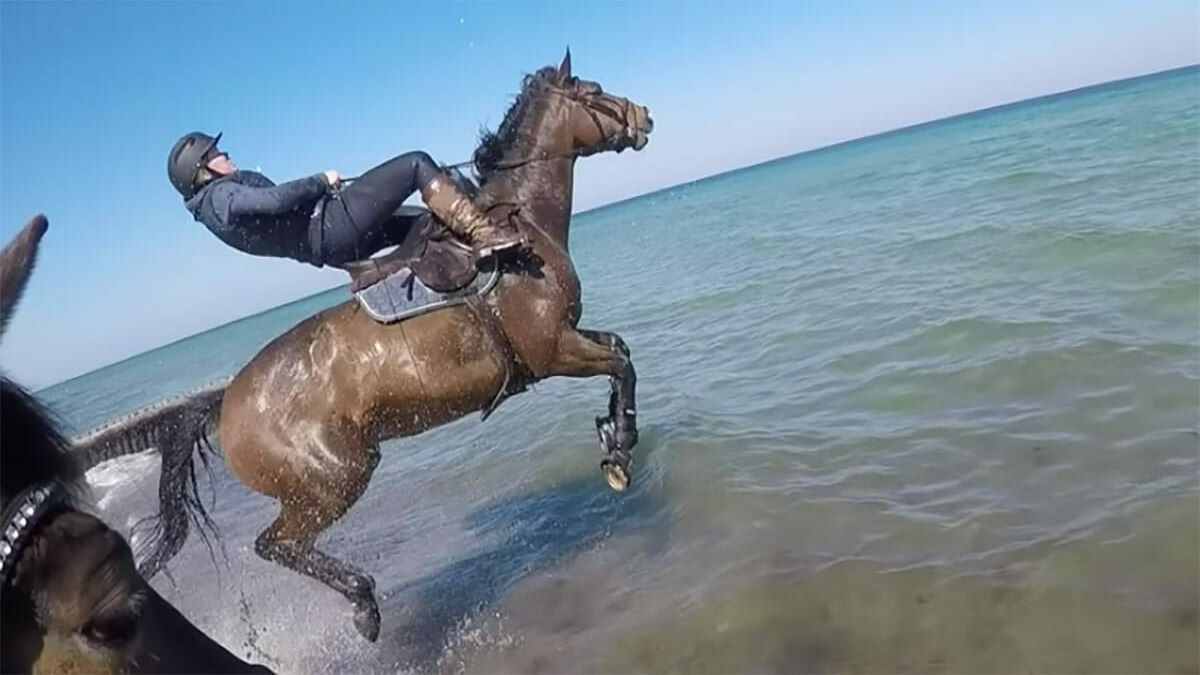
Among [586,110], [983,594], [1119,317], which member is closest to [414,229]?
[586,110]

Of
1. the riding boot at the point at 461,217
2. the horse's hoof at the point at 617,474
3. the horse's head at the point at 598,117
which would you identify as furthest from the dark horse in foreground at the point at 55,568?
the horse's head at the point at 598,117

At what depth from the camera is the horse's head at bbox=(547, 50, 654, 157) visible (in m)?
6.47

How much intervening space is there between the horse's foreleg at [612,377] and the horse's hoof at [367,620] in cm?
179

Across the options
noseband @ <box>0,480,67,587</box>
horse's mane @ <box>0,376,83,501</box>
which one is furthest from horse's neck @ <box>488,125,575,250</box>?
noseband @ <box>0,480,67,587</box>

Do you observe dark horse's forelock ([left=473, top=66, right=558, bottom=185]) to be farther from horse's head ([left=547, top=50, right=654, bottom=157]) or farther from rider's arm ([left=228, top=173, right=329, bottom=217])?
rider's arm ([left=228, top=173, right=329, bottom=217])

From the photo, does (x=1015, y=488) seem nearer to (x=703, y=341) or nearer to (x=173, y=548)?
(x=173, y=548)

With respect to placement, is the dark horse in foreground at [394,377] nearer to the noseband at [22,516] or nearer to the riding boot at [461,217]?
the riding boot at [461,217]

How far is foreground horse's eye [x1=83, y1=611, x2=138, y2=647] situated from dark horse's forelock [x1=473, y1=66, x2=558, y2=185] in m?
4.87

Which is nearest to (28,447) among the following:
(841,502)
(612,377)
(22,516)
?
(22,516)

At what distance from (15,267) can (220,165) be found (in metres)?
4.26

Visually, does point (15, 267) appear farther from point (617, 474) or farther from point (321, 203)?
point (617, 474)

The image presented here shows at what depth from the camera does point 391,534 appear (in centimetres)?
889

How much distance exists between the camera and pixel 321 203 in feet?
19.6

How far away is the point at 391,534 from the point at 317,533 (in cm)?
304
